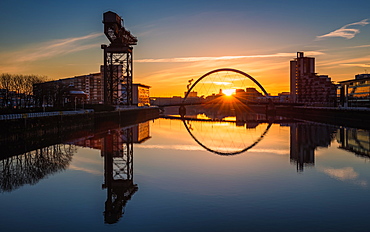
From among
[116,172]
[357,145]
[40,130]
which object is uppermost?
[40,130]

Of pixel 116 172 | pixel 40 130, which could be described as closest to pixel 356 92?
pixel 40 130

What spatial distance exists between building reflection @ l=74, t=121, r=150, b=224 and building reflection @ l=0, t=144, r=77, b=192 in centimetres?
364

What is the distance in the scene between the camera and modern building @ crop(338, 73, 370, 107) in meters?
97.6

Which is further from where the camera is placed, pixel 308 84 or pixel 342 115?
pixel 308 84

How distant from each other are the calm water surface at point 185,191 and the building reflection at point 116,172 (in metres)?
0.08

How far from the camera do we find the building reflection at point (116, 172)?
1738 centimetres

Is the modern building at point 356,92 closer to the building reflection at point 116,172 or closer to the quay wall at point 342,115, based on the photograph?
the quay wall at point 342,115

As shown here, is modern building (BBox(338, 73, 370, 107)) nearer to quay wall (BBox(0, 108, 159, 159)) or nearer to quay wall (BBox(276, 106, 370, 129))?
quay wall (BBox(276, 106, 370, 129))

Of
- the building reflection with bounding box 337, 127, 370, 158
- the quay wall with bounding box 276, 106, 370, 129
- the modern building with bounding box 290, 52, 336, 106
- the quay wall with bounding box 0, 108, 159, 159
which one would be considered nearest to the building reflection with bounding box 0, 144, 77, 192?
the quay wall with bounding box 0, 108, 159, 159

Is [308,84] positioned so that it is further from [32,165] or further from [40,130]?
[32,165]

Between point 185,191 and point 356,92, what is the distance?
326 feet

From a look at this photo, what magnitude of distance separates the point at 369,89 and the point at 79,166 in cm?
9024

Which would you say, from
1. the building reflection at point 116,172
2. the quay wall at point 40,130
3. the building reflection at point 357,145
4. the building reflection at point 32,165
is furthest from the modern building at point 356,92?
the building reflection at point 32,165

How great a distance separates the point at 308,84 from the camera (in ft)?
579
